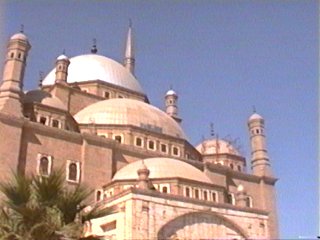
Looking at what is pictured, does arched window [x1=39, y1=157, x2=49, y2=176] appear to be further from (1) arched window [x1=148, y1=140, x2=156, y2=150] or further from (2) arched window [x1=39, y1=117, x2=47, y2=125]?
(1) arched window [x1=148, y1=140, x2=156, y2=150]

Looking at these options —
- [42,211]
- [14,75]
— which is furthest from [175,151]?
[42,211]

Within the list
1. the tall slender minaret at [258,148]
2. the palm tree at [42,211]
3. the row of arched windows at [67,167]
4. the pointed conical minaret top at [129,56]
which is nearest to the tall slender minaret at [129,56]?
the pointed conical minaret top at [129,56]

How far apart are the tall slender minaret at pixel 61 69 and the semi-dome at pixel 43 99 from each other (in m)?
2.88

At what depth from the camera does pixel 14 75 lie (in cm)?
2242

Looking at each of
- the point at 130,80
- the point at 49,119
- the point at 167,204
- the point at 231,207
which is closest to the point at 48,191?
the point at 167,204

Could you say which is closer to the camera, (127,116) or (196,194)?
(196,194)

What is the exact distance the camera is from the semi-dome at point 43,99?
78.1ft

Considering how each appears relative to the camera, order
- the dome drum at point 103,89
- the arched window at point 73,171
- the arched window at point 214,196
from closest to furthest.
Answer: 1. the arched window at point 214,196
2. the arched window at point 73,171
3. the dome drum at point 103,89

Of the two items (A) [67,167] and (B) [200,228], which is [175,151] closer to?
(A) [67,167]

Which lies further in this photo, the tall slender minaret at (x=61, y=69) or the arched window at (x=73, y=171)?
the tall slender minaret at (x=61, y=69)

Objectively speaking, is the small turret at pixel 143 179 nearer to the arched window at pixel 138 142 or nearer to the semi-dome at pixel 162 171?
the semi-dome at pixel 162 171

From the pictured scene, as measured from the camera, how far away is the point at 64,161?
2173 centimetres

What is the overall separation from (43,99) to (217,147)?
13.9 meters

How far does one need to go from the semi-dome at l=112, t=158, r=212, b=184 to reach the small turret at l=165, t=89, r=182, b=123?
10.7 metres
